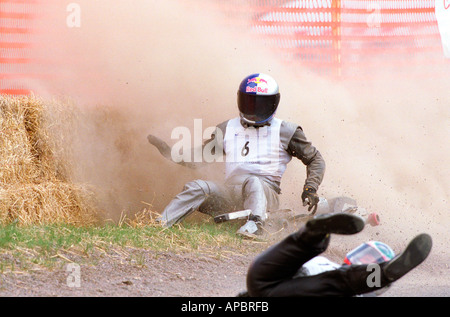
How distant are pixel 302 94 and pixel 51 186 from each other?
408 centimetres

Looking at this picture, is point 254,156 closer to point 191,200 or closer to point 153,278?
point 191,200

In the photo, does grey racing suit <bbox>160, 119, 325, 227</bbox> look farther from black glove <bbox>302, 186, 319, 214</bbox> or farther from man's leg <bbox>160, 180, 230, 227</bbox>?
black glove <bbox>302, 186, 319, 214</bbox>

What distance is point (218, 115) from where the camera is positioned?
9.10 metres

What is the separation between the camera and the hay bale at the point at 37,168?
23.1ft

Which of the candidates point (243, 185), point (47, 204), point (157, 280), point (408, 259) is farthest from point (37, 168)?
point (408, 259)

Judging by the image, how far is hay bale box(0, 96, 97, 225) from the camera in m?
7.03

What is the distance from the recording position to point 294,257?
3.61m

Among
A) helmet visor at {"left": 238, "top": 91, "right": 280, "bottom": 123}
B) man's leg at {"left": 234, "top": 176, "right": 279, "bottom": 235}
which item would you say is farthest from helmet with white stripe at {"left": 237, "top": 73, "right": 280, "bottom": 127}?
man's leg at {"left": 234, "top": 176, "right": 279, "bottom": 235}

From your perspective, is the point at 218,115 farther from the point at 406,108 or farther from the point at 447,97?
the point at 447,97

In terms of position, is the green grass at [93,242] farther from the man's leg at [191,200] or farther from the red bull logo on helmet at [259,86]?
the red bull logo on helmet at [259,86]

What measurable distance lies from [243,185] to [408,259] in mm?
4095

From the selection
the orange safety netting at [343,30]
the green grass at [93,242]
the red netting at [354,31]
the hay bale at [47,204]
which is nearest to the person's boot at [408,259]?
the green grass at [93,242]

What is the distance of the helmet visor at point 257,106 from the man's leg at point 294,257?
4.02 metres

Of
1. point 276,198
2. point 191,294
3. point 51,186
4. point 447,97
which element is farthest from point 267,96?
point 447,97
